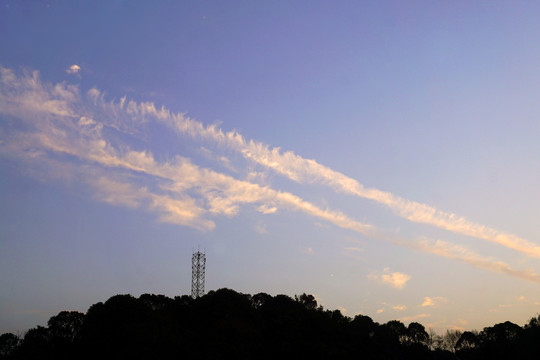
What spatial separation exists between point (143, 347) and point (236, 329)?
15609 mm

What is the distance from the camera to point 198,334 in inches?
3002

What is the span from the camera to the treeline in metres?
69.8

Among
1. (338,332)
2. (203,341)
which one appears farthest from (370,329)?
(203,341)

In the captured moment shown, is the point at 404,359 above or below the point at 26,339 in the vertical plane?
below

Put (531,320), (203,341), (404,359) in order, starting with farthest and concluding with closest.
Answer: (531,320)
(404,359)
(203,341)

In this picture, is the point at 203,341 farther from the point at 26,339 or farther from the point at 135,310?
the point at 26,339

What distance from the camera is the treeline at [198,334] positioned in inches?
2749

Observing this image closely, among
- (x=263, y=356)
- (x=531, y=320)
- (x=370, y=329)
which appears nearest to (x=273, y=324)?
(x=263, y=356)

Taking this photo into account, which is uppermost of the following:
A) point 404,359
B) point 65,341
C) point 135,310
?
point 135,310

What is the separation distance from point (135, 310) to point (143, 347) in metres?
17.4

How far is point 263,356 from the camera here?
7400 centimetres

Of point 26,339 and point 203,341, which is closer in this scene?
point 203,341

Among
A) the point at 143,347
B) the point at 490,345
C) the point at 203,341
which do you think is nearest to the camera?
the point at 143,347

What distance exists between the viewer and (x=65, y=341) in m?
89.6
